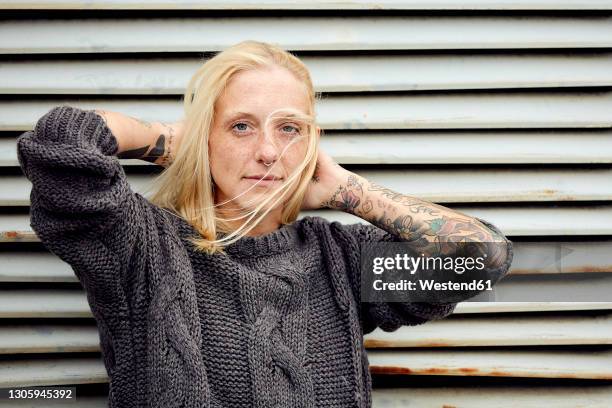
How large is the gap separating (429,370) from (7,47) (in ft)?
6.87

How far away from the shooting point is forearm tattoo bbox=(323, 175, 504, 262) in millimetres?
2039

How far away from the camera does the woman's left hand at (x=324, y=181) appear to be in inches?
84.1

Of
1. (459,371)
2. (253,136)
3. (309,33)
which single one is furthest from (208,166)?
(459,371)

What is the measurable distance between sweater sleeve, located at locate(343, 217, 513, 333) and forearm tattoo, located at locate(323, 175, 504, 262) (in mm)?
46

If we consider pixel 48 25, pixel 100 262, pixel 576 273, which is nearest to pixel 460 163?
pixel 576 273

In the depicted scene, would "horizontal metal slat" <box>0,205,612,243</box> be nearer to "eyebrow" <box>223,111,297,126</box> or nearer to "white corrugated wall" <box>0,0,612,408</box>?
"white corrugated wall" <box>0,0,612,408</box>

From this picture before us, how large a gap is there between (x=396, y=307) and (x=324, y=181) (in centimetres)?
50

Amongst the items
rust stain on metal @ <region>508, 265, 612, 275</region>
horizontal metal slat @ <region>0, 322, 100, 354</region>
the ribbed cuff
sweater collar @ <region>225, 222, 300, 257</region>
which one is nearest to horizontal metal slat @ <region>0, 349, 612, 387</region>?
rust stain on metal @ <region>508, 265, 612, 275</region>

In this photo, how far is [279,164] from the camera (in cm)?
199

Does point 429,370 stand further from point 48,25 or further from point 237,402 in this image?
point 48,25

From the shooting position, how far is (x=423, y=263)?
6.82 ft

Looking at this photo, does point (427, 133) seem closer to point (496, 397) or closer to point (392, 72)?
point (392, 72)

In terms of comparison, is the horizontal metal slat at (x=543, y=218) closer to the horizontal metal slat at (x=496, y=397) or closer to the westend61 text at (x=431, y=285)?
the westend61 text at (x=431, y=285)

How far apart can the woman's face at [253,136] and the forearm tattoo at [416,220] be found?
0.24 meters
